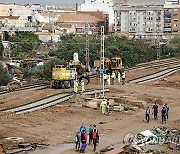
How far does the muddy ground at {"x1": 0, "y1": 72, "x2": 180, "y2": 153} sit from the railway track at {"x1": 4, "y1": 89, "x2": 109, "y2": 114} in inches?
24.3

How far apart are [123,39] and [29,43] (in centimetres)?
1570

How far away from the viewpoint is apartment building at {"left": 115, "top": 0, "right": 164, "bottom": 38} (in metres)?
110

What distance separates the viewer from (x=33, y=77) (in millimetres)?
49562

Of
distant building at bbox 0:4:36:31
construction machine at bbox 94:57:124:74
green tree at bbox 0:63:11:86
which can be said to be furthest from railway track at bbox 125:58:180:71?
distant building at bbox 0:4:36:31

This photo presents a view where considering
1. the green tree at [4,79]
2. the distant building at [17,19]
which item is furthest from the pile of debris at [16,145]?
the distant building at [17,19]

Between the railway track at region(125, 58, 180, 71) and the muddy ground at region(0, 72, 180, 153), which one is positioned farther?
the railway track at region(125, 58, 180, 71)

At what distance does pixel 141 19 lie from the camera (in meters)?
112

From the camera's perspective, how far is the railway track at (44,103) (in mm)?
27997

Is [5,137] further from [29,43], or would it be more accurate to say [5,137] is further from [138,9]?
[138,9]

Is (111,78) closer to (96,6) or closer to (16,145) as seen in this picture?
(16,145)

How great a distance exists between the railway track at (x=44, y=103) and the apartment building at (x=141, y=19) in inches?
3005

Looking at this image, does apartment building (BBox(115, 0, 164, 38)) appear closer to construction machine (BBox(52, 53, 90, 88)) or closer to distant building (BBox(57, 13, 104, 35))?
distant building (BBox(57, 13, 104, 35))

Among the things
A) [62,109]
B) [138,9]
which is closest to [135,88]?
[62,109]

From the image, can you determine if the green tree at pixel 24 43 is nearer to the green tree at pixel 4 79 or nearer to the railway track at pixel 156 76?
the railway track at pixel 156 76
